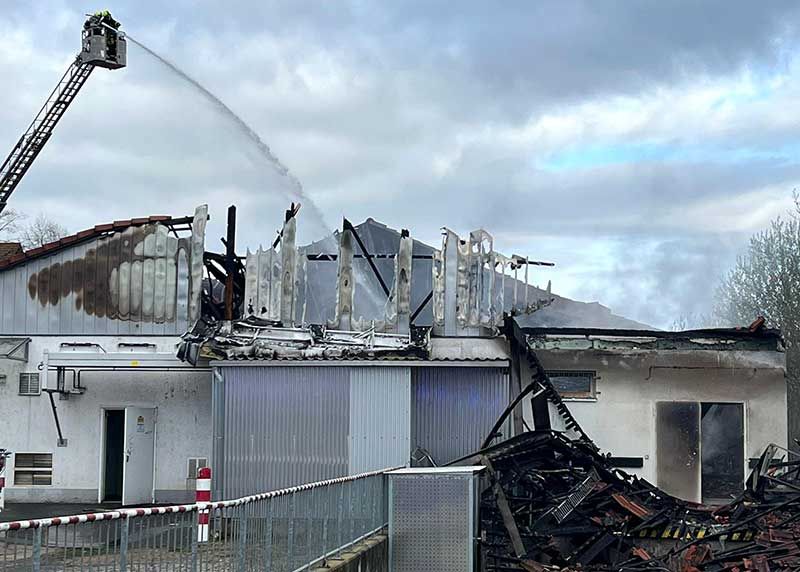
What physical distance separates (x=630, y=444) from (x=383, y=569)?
817cm

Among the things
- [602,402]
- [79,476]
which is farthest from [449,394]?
[79,476]

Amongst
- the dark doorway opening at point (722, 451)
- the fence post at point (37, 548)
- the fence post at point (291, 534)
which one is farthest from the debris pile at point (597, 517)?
the fence post at point (37, 548)

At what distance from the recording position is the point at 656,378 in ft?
70.5

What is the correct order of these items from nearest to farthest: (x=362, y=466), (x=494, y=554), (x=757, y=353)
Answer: (x=494, y=554) < (x=362, y=466) < (x=757, y=353)

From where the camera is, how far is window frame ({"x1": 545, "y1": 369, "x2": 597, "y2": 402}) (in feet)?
70.5

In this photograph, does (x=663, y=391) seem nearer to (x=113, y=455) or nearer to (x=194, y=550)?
(x=113, y=455)

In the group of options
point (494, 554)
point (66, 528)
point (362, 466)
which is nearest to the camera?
point (66, 528)

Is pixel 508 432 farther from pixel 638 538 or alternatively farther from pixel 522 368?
pixel 638 538

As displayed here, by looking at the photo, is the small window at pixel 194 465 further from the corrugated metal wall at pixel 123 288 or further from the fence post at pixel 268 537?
the fence post at pixel 268 537

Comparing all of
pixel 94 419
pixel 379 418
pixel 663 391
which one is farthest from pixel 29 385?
pixel 663 391

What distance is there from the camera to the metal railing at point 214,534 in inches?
249

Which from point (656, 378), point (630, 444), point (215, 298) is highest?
point (215, 298)

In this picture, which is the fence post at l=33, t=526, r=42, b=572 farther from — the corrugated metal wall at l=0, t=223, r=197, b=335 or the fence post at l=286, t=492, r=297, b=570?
the corrugated metal wall at l=0, t=223, r=197, b=335

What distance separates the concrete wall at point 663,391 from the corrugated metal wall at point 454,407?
87.0 inches
